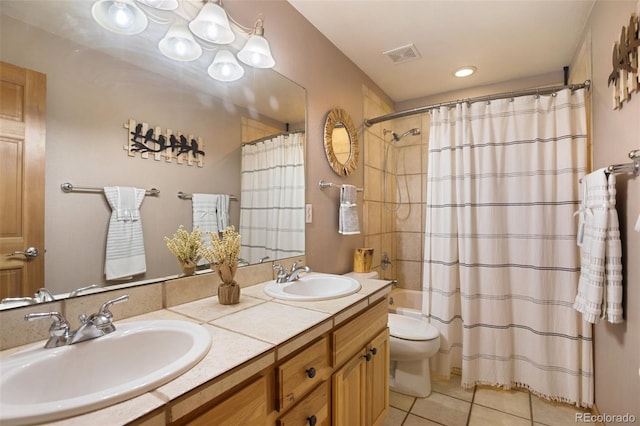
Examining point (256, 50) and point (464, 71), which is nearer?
point (256, 50)

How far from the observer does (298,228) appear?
180cm

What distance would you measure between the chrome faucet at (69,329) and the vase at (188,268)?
0.35 metres

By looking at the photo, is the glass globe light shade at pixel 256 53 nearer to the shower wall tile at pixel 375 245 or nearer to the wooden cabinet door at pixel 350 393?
the wooden cabinet door at pixel 350 393

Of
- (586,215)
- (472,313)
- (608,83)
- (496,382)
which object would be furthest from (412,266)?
(608,83)

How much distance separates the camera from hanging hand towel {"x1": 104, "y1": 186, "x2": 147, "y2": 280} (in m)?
Result: 0.99

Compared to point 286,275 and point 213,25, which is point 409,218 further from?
point 213,25

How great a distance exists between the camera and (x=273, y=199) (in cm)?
165

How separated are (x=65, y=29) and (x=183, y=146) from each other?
48 cm

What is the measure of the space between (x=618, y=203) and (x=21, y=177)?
239 centimetres

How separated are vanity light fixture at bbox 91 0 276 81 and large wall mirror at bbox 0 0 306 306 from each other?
0.03m

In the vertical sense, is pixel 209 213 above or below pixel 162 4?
below

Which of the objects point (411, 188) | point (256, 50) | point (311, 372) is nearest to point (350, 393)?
point (311, 372)

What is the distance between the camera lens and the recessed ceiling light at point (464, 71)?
8.11 feet

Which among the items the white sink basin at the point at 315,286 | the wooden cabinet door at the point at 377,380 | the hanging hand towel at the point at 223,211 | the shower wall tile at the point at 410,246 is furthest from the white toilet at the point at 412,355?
the hanging hand towel at the point at 223,211
